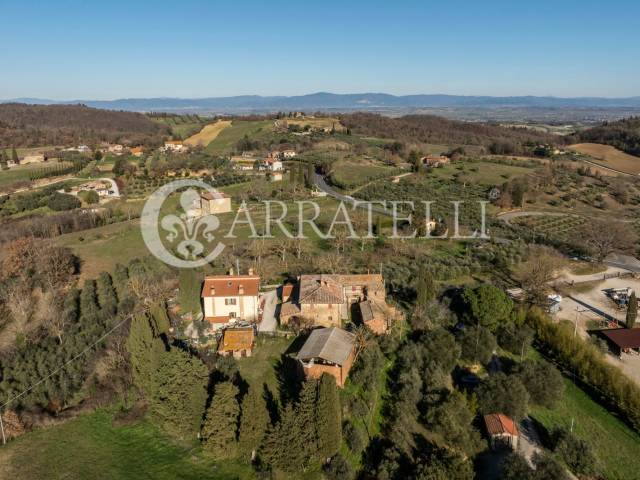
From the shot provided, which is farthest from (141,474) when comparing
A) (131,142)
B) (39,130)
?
(39,130)

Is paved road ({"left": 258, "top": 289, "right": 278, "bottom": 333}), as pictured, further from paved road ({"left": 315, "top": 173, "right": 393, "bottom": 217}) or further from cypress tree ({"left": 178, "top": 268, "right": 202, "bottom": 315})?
paved road ({"left": 315, "top": 173, "right": 393, "bottom": 217})

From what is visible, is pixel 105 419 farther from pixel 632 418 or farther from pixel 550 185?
pixel 550 185

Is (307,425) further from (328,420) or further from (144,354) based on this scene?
(144,354)

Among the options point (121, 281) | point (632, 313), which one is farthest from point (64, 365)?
point (632, 313)

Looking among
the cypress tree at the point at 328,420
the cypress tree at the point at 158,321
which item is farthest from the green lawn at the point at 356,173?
A: the cypress tree at the point at 328,420

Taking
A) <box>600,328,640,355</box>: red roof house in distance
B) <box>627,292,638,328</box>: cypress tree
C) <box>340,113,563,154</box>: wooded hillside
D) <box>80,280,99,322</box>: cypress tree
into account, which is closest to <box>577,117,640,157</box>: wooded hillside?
<box>340,113,563,154</box>: wooded hillside

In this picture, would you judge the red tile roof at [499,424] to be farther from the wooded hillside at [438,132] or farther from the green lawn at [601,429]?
the wooded hillside at [438,132]
